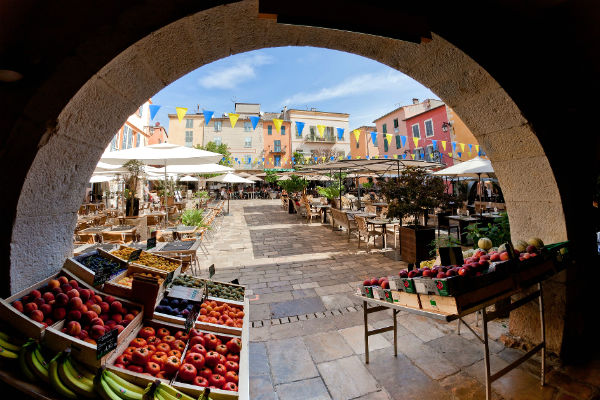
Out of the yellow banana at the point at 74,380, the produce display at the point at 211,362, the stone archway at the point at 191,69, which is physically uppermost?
the stone archway at the point at 191,69

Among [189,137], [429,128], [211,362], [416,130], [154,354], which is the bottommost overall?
[211,362]

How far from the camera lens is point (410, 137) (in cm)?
2528

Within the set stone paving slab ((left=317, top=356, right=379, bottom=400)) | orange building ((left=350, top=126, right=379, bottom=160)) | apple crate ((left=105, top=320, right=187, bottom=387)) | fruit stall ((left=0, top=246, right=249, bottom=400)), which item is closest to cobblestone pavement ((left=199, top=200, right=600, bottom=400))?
stone paving slab ((left=317, top=356, right=379, bottom=400))

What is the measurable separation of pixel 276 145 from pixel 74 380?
34.8 metres

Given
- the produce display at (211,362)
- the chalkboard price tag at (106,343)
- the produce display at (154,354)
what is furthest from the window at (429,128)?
the chalkboard price tag at (106,343)

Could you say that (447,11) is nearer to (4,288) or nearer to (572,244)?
(572,244)

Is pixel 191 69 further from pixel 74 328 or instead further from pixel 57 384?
pixel 57 384

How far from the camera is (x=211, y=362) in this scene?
1.76 metres

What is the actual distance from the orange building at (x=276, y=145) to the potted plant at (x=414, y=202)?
96.4 ft

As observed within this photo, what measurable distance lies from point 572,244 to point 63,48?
4.50 m

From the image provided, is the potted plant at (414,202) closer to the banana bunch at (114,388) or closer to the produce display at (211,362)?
the produce display at (211,362)

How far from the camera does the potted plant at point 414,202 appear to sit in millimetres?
5367

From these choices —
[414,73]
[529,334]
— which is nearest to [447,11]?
[414,73]

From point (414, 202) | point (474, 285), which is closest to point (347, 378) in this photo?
point (474, 285)
